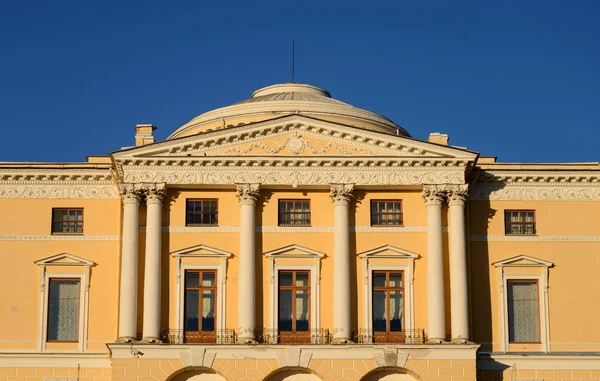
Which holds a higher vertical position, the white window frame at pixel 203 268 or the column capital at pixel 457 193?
the column capital at pixel 457 193

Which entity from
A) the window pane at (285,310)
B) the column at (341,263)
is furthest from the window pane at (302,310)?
the column at (341,263)

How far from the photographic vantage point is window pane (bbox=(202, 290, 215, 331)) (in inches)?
2009

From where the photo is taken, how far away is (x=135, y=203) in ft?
168

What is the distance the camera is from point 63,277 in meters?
52.3

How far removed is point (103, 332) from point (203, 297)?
163 inches

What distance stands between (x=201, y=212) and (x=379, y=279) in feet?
24.0

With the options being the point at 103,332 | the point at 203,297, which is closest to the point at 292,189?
the point at 203,297

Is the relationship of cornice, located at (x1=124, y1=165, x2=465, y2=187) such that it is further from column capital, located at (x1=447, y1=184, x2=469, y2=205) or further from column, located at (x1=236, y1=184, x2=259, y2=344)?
column, located at (x1=236, y1=184, x2=259, y2=344)

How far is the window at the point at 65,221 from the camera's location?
53.1 metres

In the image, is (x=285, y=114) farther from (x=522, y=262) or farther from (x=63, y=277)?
(x=522, y=262)

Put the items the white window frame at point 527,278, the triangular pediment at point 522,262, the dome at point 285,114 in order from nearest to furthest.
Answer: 1. the white window frame at point 527,278
2. the triangular pediment at point 522,262
3. the dome at point 285,114

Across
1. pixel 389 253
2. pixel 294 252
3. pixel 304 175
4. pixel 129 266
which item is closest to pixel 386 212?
pixel 389 253

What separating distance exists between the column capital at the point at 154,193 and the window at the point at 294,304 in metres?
5.46

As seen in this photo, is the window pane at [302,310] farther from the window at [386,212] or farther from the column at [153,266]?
the column at [153,266]
